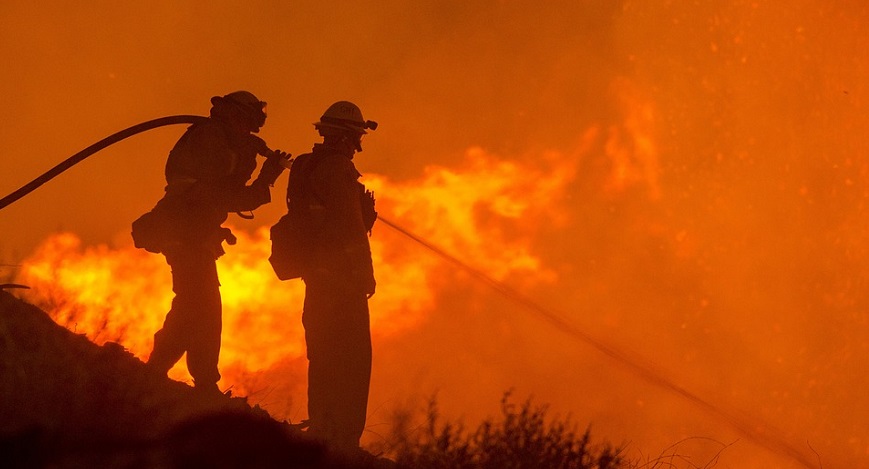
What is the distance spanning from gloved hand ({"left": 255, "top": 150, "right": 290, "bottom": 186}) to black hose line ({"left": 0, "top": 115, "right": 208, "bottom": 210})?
2.17ft

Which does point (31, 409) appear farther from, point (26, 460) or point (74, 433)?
point (26, 460)

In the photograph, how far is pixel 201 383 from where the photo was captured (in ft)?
28.8

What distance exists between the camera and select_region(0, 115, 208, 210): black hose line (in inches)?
346

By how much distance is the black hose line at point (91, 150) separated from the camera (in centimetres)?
880

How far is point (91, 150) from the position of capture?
9.44 metres

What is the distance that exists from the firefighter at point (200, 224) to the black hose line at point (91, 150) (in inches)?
14.4

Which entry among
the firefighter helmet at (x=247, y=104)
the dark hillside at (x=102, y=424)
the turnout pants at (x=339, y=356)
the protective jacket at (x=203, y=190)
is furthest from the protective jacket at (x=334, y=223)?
the dark hillside at (x=102, y=424)

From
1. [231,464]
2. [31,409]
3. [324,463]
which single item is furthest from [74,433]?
[324,463]

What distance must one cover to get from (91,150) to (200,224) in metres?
1.36

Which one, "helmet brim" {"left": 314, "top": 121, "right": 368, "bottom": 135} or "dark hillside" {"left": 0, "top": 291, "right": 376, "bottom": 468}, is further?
"helmet brim" {"left": 314, "top": 121, "right": 368, "bottom": 135}

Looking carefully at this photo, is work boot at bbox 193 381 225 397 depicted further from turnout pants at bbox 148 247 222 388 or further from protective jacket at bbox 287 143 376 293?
protective jacket at bbox 287 143 376 293

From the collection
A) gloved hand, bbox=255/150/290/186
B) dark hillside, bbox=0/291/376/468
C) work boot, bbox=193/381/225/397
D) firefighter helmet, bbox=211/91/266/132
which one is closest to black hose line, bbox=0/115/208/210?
firefighter helmet, bbox=211/91/266/132

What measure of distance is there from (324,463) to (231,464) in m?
1.04

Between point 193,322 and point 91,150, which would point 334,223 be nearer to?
point 193,322
